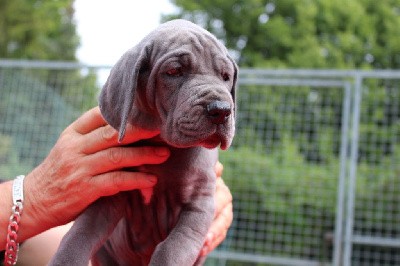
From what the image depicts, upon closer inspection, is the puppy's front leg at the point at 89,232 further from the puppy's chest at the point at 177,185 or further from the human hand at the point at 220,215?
the human hand at the point at 220,215

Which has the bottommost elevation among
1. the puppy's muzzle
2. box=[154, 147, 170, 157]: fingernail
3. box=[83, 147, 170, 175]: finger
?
box=[83, 147, 170, 175]: finger

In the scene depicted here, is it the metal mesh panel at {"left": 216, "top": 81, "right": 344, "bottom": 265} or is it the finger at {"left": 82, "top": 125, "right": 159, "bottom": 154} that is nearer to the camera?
the finger at {"left": 82, "top": 125, "right": 159, "bottom": 154}

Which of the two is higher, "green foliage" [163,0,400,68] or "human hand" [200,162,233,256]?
"green foliage" [163,0,400,68]

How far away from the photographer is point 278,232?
500 cm

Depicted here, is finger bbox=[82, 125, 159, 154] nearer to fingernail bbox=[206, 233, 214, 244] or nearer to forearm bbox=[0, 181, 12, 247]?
forearm bbox=[0, 181, 12, 247]

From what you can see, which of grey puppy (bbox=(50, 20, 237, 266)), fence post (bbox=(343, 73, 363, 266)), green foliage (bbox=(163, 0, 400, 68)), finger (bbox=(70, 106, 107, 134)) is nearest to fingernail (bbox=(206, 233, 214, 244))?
grey puppy (bbox=(50, 20, 237, 266))

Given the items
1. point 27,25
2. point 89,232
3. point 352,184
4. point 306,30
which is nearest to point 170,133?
point 89,232

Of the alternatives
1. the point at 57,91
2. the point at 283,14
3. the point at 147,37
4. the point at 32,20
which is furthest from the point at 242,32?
the point at 147,37

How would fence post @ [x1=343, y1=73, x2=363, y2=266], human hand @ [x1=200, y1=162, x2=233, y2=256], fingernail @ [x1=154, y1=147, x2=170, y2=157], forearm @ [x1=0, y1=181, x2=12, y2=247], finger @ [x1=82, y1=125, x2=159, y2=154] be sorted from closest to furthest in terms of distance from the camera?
fingernail @ [x1=154, y1=147, x2=170, y2=157]
finger @ [x1=82, y1=125, x2=159, y2=154]
forearm @ [x1=0, y1=181, x2=12, y2=247]
human hand @ [x1=200, y1=162, x2=233, y2=256]
fence post @ [x1=343, y1=73, x2=363, y2=266]

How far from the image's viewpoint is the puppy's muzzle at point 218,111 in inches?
55.3

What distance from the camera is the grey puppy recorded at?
4.74 ft

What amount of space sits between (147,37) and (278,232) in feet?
11.9

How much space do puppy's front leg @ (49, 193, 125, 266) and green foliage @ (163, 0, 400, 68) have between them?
32.9ft

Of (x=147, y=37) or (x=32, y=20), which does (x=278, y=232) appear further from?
(x=32, y=20)
